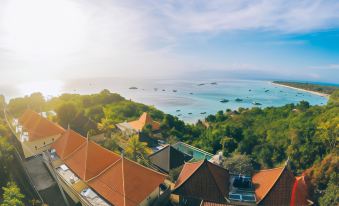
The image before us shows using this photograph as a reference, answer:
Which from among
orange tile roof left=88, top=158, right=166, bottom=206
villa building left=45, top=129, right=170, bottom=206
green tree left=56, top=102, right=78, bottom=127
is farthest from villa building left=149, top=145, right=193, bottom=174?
green tree left=56, top=102, right=78, bottom=127

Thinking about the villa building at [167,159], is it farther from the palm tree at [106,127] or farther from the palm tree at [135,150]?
the palm tree at [106,127]

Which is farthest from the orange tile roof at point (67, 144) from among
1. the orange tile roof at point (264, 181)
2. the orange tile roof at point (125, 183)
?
the orange tile roof at point (264, 181)

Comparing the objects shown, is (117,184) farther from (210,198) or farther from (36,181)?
(36,181)

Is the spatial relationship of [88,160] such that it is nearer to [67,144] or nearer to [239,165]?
[67,144]

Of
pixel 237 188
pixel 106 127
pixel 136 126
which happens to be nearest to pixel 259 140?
pixel 237 188

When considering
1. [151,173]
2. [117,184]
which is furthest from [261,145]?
[117,184]

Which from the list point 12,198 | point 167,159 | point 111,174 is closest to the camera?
point 111,174

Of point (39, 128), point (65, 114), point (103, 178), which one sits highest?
point (65, 114)
